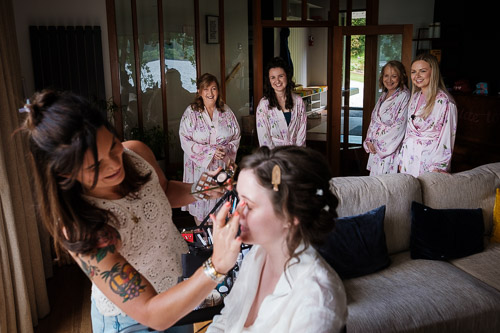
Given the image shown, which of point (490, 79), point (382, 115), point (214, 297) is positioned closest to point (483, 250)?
point (382, 115)

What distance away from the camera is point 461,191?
2.88 m

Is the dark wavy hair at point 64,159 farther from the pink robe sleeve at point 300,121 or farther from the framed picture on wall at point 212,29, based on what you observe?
the framed picture on wall at point 212,29

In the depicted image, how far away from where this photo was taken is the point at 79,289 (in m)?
3.13

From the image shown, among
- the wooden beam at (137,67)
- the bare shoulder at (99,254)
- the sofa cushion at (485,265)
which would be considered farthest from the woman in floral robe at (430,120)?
the bare shoulder at (99,254)

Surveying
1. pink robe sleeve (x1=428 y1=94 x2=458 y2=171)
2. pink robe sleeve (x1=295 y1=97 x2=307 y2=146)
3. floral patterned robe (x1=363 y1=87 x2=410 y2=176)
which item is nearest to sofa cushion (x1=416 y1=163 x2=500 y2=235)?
pink robe sleeve (x1=428 y1=94 x2=458 y2=171)

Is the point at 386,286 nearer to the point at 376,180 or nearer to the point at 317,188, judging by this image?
the point at 376,180

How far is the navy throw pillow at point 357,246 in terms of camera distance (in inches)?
96.4

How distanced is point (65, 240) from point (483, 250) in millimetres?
2508

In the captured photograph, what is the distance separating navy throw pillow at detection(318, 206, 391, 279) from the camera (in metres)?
2.45

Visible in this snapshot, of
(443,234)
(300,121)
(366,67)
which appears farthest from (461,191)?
(366,67)

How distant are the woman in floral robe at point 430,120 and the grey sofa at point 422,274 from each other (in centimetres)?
31

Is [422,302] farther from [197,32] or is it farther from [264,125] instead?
[197,32]

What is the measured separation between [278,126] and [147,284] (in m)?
3.02

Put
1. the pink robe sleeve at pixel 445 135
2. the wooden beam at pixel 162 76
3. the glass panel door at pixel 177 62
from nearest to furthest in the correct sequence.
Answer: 1. the pink robe sleeve at pixel 445 135
2. the wooden beam at pixel 162 76
3. the glass panel door at pixel 177 62
